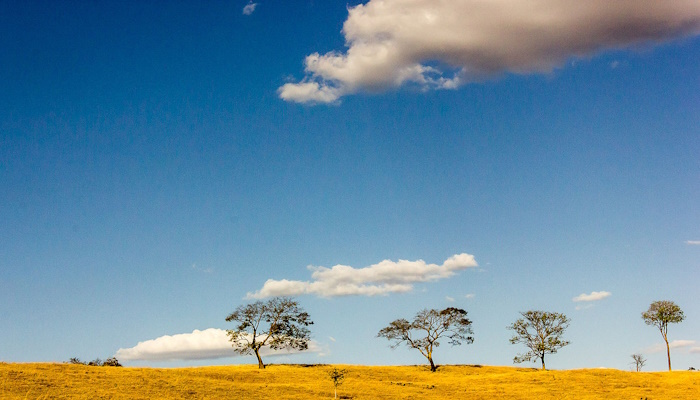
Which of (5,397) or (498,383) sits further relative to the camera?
(498,383)

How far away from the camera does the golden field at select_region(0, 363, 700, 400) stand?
51406 millimetres

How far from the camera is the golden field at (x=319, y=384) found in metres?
51.4

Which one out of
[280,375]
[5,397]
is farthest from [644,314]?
[5,397]

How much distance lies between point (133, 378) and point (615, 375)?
6264 cm

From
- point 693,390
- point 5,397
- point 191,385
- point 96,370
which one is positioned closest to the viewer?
point 5,397

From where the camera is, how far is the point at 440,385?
7188 centimetres

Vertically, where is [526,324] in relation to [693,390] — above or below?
above

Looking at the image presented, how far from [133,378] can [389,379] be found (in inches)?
1347

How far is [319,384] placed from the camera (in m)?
68.1

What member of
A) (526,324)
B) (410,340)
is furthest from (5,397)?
(526,324)

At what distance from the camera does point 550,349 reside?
327ft

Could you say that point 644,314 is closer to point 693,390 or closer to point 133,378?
point 693,390

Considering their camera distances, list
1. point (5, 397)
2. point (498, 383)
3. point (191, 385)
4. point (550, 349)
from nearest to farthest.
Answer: point (5, 397)
point (191, 385)
point (498, 383)
point (550, 349)

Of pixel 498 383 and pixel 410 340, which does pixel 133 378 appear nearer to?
pixel 498 383
